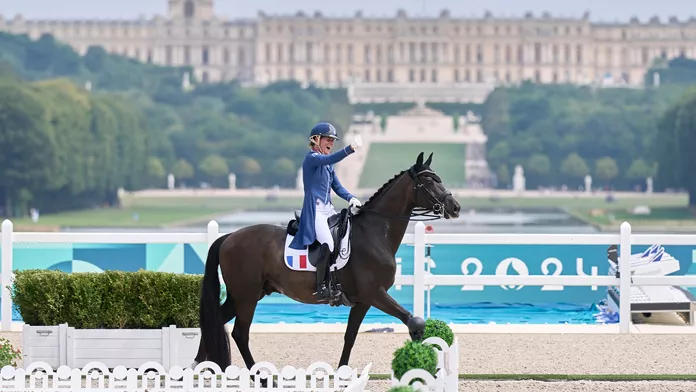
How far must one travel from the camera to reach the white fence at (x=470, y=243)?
38.3 ft

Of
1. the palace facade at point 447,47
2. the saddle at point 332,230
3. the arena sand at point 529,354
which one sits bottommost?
the arena sand at point 529,354

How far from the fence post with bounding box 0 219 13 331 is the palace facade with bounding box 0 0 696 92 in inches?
4249

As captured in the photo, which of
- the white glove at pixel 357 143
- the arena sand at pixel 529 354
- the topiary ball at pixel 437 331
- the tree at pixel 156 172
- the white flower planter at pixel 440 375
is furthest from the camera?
the tree at pixel 156 172

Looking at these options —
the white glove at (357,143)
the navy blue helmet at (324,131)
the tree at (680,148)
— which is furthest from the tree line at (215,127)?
the white glove at (357,143)

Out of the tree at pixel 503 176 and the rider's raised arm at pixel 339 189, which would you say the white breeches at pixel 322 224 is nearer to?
the rider's raised arm at pixel 339 189

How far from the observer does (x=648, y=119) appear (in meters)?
77.6

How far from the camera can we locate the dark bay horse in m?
8.55

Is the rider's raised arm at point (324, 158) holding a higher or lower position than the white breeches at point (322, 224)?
higher

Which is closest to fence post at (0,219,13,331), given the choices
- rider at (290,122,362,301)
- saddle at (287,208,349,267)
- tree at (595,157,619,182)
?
saddle at (287,208,349,267)

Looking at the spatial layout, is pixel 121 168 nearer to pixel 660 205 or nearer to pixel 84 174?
pixel 84 174

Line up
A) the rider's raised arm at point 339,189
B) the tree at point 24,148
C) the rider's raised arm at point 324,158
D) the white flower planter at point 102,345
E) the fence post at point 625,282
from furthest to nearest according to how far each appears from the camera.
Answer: the tree at point 24,148, the fence post at point 625,282, the white flower planter at point 102,345, the rider's raised arm at point 339,189, the rider's raised arm at point 324,158

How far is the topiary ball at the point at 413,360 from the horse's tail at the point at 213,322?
1.65 m

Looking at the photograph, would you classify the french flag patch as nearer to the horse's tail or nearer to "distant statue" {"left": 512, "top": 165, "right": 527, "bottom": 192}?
the horse's tail

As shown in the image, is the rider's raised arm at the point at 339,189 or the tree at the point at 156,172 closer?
the rider's raised arm at the point at 339,189
